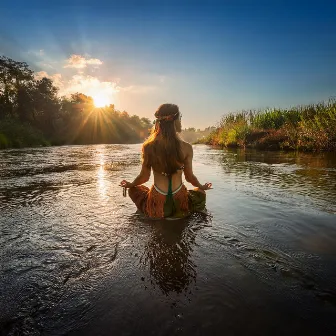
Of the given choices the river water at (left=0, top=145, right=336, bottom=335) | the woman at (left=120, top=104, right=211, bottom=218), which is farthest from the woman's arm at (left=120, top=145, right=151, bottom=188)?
the river water at (left=0, top=145, right=336, bottom=335)

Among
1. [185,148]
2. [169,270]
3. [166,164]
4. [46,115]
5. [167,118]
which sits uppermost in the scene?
[46,115]

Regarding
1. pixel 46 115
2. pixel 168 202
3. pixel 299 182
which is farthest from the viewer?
pixel 46 115

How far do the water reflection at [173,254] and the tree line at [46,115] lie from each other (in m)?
28.4

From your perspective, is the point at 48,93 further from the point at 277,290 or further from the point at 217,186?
the point at 277,290

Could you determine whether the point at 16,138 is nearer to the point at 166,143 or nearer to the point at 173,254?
the point at 166,143

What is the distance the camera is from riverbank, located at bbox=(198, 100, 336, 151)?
1320 centimetres

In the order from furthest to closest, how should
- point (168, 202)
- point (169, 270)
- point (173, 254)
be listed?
1. point (168, 202)
2. point (173, 254)
3. point (169, 270)

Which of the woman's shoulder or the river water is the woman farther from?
the river water

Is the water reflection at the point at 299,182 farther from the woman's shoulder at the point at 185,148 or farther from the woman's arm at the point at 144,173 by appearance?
the woman's arm at the point at 144,173

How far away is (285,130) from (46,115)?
1809 inches

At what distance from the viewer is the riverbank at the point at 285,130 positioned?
13.2 meters

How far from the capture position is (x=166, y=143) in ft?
11.1

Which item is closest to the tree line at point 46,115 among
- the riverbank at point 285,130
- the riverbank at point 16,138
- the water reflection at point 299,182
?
the riverbank at point 16,138

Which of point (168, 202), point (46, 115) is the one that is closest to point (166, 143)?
point (168, 202)
